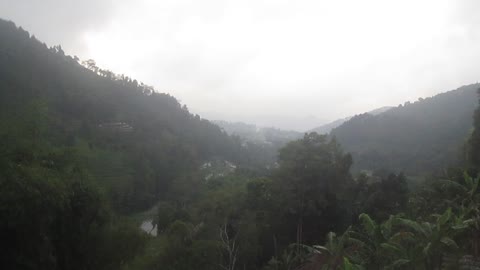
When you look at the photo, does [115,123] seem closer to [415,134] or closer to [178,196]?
[178,196]

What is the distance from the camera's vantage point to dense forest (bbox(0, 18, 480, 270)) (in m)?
9.57

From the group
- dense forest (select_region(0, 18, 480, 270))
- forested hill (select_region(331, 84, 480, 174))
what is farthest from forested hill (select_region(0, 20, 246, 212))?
forested hill (select_region(331, 84, 480, 174))

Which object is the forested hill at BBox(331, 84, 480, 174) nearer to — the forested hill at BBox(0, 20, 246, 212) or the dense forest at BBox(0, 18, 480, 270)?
the dense forest at BBox(0, 18, 480, 270)

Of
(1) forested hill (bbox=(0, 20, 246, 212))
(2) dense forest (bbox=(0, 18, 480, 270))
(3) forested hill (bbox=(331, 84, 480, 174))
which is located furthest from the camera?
(3) forested hill (bbox=(331, 84, 480, 174))

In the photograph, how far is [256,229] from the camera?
21781mm

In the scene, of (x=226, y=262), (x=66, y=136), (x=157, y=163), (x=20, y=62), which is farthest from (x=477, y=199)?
(x=20, y=62)

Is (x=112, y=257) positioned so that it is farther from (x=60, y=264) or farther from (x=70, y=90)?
(x=70, y=90)

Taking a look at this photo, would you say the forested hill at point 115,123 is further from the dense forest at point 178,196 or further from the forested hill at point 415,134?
the forested hill at point 415,134

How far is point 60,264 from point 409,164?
175 feet

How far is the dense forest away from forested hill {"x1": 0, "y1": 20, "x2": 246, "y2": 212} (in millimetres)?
238

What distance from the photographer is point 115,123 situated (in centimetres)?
5091

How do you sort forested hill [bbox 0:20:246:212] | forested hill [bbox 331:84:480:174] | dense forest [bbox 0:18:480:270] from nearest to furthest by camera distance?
dense forest [bbox 0:18:480:270]
forested hill [bbox 0:20:246:212]
forested hill [bbox 331:84:480:174]

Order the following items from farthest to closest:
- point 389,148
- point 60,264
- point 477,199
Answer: point 389,148 < point 477,199 < point 60,264

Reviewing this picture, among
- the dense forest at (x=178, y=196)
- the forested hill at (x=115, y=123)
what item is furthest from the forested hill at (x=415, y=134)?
the forested hill at (x=115, y=123)
